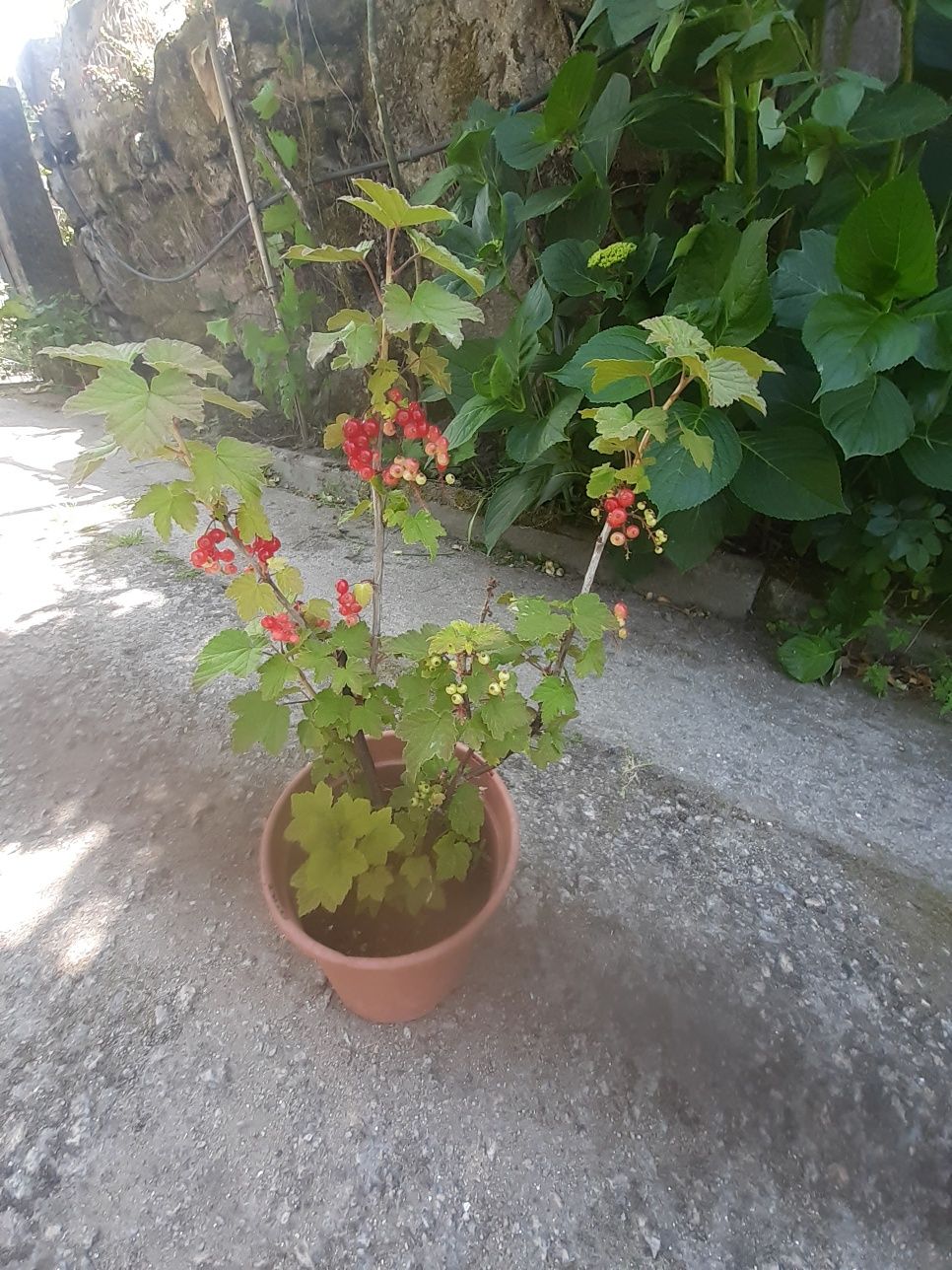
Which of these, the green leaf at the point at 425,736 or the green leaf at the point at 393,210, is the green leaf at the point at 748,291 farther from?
the green leaf at the point at 425,736

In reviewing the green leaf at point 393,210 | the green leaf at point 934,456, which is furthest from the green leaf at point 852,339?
the green leaf at point 393,210

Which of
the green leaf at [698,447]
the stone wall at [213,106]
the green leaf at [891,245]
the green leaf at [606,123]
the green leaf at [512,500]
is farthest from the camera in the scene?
the stone wall at [213,106]

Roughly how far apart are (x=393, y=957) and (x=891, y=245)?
Result: 160 cm

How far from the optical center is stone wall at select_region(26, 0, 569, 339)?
7.69ft

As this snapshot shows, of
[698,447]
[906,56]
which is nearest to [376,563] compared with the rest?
[698,447]

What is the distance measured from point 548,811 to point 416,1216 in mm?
758

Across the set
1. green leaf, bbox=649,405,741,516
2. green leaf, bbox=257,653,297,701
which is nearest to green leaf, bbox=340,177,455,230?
green leaf, bbox=257,653,297,701

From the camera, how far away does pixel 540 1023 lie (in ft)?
3.91

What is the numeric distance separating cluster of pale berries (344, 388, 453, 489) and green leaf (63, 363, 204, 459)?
7.9 inches

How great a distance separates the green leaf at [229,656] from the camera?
907 mm

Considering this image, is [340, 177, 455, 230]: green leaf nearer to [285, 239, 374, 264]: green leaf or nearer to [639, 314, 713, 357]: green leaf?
[285, 239, 374, 264]: green leaf

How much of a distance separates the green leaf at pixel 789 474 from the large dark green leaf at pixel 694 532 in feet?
0.53

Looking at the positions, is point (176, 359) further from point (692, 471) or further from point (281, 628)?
point (692, 471)

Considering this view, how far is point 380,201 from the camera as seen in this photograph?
68cm
